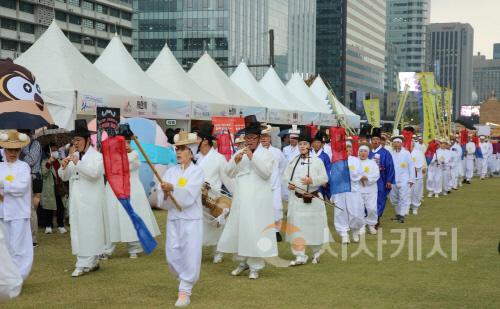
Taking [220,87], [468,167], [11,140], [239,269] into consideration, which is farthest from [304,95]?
[11,140]

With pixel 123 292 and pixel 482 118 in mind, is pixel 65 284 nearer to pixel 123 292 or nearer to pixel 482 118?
pixel 123 292

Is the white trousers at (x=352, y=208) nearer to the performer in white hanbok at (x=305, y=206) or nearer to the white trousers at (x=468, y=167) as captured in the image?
the performer in white hanbok at (x=305, y=206)

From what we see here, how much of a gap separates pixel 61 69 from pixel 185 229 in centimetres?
971

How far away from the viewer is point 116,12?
86.3 metres

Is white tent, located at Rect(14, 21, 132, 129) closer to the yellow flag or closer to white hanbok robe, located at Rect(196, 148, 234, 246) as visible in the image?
white hanbok robe, located at Rect(196, 148, 234, 246)

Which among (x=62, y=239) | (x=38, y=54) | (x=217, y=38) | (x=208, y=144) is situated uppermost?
(x=217, y=38)

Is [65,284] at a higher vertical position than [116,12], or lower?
lower

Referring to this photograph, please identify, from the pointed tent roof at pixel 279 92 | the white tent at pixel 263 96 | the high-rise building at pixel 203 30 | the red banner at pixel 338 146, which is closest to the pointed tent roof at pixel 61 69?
the red banner at pixel 338 146

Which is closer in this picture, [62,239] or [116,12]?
[62,239]

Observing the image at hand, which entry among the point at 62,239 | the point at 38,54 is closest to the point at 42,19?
the point at 38,54

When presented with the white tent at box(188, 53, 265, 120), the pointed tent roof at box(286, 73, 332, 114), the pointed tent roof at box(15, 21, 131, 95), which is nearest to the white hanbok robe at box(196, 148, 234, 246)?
the pointed tent roof at box(15, 21, 131, 95)

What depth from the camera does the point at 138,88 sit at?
18531mm

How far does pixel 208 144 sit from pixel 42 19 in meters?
66.8

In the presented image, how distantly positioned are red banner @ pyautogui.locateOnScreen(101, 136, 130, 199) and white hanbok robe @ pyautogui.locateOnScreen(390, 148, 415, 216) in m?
8.55
